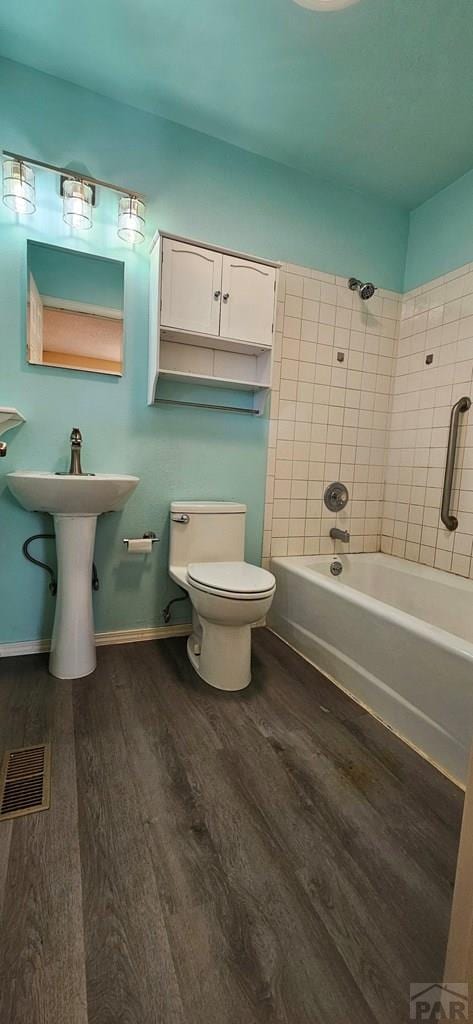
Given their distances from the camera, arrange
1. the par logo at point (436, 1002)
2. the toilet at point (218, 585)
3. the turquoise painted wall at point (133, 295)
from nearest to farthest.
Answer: the par logo at point (436, 1002) → the toilet at point (218, 585) → the turquoise painted wall at point (133, 295)

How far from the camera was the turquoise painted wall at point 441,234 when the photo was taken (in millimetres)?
2070

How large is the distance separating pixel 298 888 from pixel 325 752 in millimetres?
461

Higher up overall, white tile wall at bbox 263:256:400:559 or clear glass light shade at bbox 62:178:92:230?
clear glass light shade at bbox 62:178:92:230

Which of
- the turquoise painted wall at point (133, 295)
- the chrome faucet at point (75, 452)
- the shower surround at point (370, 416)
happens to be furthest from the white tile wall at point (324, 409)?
the chrome faucet at point (75, 452)

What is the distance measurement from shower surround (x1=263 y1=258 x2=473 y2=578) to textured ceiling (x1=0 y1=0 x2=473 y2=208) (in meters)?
0.55

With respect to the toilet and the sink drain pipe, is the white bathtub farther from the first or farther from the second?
the sink drain pipe

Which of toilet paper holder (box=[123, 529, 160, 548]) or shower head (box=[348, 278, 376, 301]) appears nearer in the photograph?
toilet paper holder (box=[123, 529, 160, 548])

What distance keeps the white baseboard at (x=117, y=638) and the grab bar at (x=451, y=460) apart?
1468 mm

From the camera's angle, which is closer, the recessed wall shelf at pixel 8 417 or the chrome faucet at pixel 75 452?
the recessed wall shelf at pixel 8 417

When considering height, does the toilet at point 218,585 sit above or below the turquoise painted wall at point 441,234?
below

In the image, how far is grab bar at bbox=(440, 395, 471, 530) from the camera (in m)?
2.09

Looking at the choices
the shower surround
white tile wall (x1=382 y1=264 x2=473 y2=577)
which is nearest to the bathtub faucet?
the shower surround

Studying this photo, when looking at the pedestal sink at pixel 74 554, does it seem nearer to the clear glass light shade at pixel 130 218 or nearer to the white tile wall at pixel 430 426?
the clear glass light shade at pixel 130 218

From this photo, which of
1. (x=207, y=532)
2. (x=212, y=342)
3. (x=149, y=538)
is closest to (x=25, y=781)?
(x=149, y=538)
